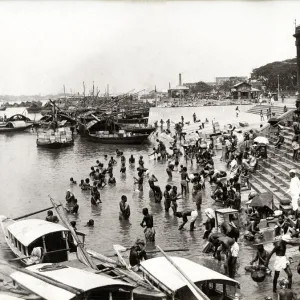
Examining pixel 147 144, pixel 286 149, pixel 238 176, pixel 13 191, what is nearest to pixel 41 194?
pixel 13 191

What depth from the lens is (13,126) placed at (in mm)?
74562

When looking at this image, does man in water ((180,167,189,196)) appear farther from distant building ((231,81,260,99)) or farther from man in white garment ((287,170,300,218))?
distant building ((231,81,260,99))

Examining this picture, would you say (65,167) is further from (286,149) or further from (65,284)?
(65,284)

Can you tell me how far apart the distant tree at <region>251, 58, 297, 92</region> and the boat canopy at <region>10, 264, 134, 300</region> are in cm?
9068

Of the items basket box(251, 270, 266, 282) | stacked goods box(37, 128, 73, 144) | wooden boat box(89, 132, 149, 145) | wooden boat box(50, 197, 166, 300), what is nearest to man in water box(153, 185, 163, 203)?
wooden boat box(50, 197, 166, 300)

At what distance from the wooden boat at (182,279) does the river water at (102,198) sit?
143cm

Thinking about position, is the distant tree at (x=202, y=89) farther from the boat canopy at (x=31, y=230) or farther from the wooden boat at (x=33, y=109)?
the boat canopy at (x=31, y=230)

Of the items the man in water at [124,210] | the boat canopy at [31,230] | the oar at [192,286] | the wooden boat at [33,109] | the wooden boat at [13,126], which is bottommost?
the man in water at [124,210]

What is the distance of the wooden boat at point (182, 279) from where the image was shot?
9836 millimetres

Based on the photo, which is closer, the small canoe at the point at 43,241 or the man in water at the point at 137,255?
the man in water at the point at 137,255

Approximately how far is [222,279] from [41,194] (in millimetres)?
19149

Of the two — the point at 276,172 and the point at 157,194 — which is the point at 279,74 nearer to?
the point at 276,172

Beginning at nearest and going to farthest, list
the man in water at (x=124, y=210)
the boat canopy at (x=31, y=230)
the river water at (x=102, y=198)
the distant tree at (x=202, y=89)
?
the boat canopy at (x=31, y=230) < the river water at (x=102, y=198) < the man in water at (x=124, y=210) < the distant tree at (x=202, y=89)

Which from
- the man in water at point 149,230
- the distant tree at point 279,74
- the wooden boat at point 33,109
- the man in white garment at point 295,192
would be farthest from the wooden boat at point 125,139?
the wooden boat at point 33,109
